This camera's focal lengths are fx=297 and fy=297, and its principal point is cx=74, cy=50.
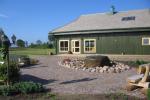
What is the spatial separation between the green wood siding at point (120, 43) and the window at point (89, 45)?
376 millimetres

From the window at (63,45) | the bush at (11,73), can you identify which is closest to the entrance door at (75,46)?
the window at (63,45)

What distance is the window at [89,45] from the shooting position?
101ft

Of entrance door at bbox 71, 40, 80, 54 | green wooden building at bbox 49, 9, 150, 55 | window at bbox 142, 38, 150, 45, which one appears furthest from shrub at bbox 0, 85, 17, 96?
entrance door at bbox 71, 40, 80, 54

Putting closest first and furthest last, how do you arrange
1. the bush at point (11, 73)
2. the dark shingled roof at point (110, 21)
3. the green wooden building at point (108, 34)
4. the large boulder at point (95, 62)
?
the bush at point (11, 73) < the large boulder at point (95, 62) < the green wooden building at point (108, 34) < the dark shingled roof at point (110, 21)

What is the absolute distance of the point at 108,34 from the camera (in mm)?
29766

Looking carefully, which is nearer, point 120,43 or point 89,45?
point 120,43

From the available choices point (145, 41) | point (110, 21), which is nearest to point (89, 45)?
point (110, 21)

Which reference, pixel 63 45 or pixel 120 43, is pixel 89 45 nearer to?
pixel 63 45

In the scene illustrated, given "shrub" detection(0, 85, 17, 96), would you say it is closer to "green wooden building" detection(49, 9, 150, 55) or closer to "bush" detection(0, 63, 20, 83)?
"bush" detection(0, 63, 20, 83)

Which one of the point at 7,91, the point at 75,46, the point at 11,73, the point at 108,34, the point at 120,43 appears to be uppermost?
the point at 108,34

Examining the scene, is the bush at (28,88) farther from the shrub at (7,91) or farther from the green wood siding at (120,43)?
the green wood siding at (120,43)

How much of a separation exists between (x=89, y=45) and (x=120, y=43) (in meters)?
3.56

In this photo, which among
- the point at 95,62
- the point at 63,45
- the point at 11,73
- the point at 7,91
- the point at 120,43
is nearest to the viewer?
the point at 7,91

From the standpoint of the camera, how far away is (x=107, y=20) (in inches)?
1270
